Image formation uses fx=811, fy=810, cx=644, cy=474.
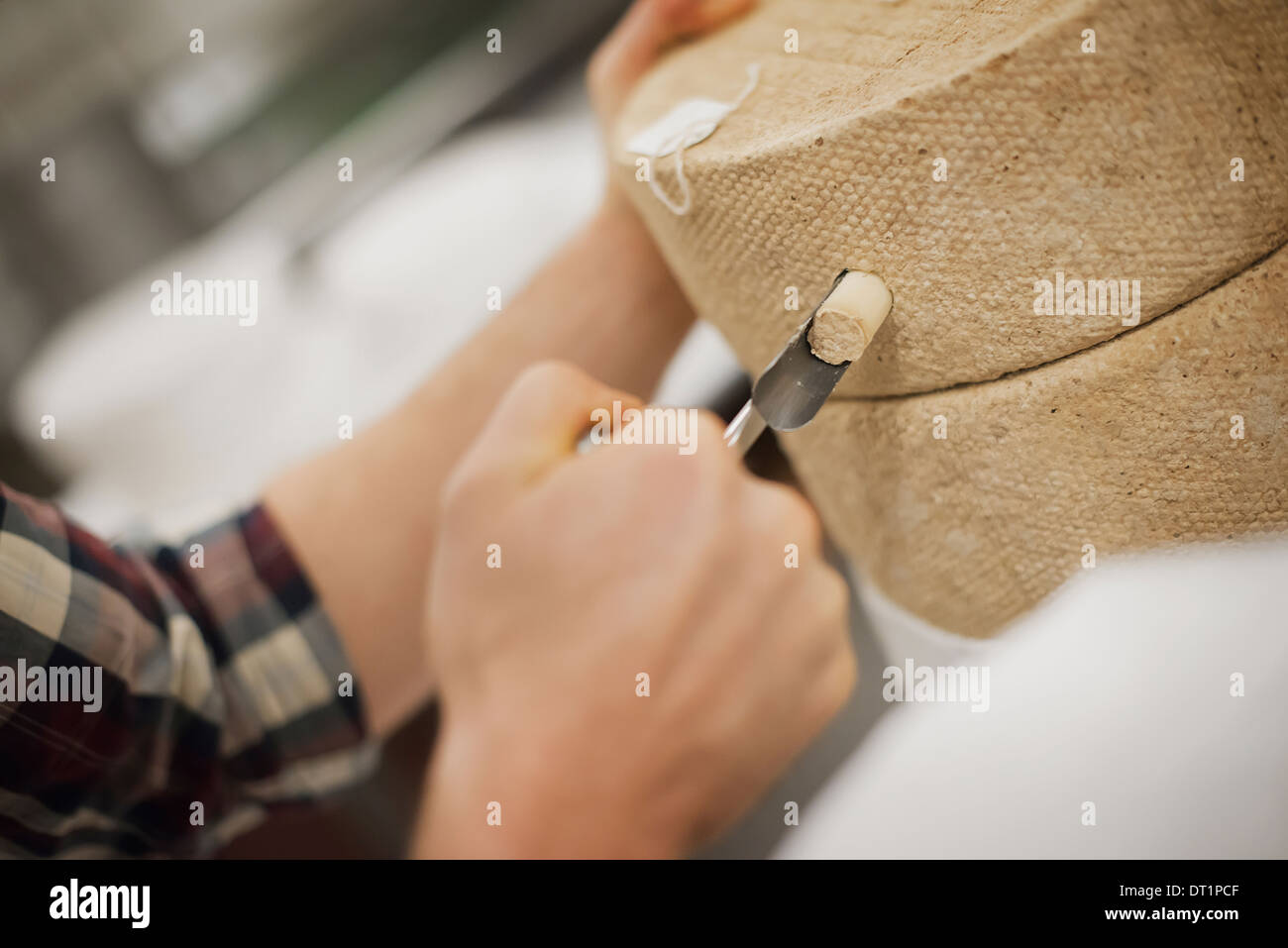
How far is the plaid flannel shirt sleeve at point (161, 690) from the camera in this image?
39cm

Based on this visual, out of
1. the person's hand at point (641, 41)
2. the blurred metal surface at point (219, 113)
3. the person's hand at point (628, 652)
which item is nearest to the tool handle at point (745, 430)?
the person's hand at point (628, 652)

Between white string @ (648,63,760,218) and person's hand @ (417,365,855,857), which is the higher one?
white string @ (648,63,760,218)

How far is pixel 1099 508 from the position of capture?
0.33 meters

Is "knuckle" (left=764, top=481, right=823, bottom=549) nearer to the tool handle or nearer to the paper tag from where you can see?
the tool handle

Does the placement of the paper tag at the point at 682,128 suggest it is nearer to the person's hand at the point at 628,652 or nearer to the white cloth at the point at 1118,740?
the person's hand at the point at 628,652

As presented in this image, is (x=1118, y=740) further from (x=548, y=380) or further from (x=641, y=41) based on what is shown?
(x=641, y=41)

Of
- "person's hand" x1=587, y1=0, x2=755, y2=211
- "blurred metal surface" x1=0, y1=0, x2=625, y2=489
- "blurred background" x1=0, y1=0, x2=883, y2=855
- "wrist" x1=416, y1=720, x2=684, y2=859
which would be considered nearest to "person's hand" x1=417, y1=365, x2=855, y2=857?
"wrist" x1=416, y1=720, x2=684, y2=859

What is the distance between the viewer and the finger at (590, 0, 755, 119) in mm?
475

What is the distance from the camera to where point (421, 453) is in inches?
20.6

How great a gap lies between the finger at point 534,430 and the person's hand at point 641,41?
0.62ft

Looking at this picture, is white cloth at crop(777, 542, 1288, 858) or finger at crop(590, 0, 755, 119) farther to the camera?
finger at crop(590, 0, 755, 119)

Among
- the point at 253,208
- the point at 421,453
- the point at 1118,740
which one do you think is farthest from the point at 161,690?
the point at 253,208

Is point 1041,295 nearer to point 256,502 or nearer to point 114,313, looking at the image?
point 256,502

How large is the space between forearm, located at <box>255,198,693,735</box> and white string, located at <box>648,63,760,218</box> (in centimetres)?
15
